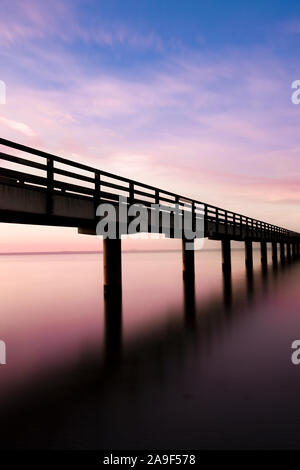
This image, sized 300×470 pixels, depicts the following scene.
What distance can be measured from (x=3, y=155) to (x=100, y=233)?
21.2 ft

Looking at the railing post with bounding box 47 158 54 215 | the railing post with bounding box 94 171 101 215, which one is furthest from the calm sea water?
the railing post with bounding box 94 171 101 215

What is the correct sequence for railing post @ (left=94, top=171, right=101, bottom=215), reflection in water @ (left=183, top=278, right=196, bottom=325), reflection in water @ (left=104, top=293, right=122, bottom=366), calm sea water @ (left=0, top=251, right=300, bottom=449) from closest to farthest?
1. calm sea water @ (left=0, top=251, right=300, bottom=449)
2. reflection in water @ (left=104, top=293, right=122, bottom=366)
3. railing post @ (left=94, top=171, right=101, bottom=215)
4. reflection in water @ (left=183, top=278, right=196, bottom=325)

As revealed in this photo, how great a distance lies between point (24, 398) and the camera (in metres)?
5.42

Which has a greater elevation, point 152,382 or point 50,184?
point 50,184

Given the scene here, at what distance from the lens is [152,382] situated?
6.12 m

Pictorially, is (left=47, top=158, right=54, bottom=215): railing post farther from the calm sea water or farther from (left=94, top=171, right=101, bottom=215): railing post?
the calm sea water

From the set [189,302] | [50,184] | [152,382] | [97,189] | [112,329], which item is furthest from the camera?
[189,302]

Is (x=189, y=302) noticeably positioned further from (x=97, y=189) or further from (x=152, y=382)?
(x=152, y=382)

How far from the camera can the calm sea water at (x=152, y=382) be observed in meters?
4.22

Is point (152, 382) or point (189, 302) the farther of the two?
point (189, 302)

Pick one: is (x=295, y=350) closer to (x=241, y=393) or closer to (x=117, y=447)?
(x=241, y=393)

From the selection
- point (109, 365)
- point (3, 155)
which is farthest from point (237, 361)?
point (3, 155)

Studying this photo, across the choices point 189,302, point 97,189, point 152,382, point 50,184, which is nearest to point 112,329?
point 97,189

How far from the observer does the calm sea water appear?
4223 millimetres
